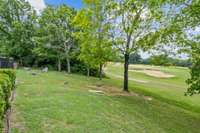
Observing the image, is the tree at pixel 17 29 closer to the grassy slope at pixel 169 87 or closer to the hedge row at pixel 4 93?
the grassy slope at pixel 169 87

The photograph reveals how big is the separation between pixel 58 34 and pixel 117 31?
17122 millimetres

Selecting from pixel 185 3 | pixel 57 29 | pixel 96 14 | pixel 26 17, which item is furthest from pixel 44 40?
pixel 185 3

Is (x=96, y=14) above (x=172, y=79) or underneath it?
above

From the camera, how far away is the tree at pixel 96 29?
19.1 metres

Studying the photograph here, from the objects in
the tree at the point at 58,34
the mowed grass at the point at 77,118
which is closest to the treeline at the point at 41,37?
the tree at the point at 58,34

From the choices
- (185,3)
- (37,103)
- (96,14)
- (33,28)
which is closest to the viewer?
(37,103)

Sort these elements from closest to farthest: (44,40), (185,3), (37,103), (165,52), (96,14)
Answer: (37,103) → (185,3) → (165,52) → (96,14) → (44,40)

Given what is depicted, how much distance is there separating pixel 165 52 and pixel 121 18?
3622mm

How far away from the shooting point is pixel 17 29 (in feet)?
124

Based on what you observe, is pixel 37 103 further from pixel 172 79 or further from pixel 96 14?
pixel 172 79

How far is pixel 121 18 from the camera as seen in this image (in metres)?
18.9

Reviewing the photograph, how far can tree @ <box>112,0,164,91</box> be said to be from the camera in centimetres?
1767

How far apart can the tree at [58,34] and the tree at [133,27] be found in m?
16.1

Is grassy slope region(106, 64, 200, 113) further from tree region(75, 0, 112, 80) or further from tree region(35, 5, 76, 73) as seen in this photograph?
tree region(35, 5, 76, 73)
